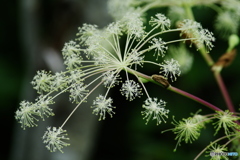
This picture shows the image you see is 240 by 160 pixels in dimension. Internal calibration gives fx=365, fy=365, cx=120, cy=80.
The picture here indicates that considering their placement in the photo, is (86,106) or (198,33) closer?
(198,33)

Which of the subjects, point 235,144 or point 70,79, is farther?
point 235,144

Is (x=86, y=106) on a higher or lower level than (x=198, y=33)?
higher

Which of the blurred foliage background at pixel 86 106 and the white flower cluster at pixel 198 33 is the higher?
the blurred foliage background at pixel 86 106

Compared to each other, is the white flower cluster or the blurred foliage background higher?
the blurred foliage background

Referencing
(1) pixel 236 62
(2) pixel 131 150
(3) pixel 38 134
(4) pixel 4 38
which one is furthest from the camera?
(4) pixel 4 38

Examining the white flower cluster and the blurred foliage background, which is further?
the blurred foliage background

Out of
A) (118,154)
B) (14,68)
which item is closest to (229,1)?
(118,154)

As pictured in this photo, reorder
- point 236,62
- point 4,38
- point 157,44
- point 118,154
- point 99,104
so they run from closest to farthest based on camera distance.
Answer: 1. point 99,104
2. point 157,44
3. point 236,62
4. point 118,154
5. point 4,38

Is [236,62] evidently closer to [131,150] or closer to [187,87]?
[187,87]
